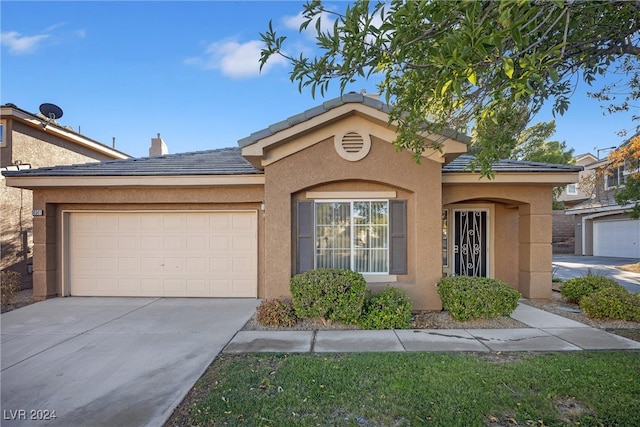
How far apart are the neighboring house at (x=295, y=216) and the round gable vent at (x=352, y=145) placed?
0.10 ft

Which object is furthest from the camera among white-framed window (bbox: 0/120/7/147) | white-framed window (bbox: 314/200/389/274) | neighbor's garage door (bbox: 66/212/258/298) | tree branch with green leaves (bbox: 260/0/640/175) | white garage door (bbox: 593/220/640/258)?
white garage door (bbox: 593/220/640/258)

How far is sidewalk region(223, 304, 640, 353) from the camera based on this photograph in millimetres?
5445

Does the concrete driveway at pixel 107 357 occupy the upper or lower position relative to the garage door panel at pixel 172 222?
lower

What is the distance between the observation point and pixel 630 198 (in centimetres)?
1295

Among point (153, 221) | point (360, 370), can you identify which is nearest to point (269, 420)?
point (360, 370)

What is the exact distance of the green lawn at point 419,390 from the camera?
11.4 ft

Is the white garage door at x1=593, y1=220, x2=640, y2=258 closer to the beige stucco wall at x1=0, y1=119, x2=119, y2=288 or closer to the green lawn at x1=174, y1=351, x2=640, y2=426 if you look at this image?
the green lawn at x1=174, y1=351, x2=640, y2=426

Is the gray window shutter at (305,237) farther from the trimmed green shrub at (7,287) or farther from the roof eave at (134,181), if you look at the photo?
the trimmed green shrub at (7,287)

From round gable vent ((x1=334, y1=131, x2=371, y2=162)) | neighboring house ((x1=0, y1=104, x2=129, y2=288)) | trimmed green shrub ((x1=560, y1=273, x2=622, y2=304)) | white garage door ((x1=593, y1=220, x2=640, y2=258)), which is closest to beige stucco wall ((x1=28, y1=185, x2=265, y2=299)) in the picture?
neighboring house ((x1=0, y1=104, x2=129, y2=288))

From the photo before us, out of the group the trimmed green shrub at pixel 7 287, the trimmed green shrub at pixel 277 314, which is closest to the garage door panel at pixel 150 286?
the trimmed green shrub at pixel 7 287

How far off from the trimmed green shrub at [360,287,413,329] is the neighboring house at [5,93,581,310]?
85cm

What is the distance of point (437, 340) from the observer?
585cm

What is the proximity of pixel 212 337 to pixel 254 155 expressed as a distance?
3.78m

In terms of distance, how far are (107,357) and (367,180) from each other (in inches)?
233
